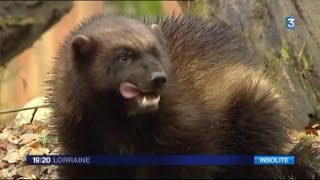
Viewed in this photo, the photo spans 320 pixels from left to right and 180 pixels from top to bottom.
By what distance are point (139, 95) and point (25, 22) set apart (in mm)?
4956

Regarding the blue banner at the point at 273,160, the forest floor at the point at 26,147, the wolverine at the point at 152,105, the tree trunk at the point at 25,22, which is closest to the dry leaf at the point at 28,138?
the forest floor at the point at 26,147

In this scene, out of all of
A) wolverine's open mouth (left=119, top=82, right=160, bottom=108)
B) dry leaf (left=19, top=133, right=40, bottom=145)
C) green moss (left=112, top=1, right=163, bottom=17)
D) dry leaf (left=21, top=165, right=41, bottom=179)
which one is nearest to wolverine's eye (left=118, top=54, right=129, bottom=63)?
wolverine's open mouth (left=119, top=82, right=160, bottom=108)

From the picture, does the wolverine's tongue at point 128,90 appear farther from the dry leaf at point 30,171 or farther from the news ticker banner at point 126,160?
the dry leaf at point 30,171

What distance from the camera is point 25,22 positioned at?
27.4 ft

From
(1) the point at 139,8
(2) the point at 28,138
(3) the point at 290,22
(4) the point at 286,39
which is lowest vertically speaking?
(2) the point at 28,138

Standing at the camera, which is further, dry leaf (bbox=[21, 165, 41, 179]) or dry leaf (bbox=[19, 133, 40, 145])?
dry leaf (bbox=[19, 133, 40, 145])

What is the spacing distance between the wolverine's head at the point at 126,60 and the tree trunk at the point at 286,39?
159 cm

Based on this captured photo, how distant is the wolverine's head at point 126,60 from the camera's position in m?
3.59

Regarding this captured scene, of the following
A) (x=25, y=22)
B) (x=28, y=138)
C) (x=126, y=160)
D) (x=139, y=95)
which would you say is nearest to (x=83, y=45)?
(x=139, y=95)

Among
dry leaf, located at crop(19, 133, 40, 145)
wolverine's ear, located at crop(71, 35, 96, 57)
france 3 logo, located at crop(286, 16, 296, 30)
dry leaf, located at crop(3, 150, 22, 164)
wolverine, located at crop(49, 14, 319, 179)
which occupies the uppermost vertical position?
france 3 logo, located at crop(286, 16, 296, 30)

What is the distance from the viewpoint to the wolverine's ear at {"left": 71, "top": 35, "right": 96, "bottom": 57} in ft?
12.6

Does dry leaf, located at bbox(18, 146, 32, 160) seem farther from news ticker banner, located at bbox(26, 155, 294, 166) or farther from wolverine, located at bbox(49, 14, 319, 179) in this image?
news ticker banner, located at bbox(26, 155, 294, 166)

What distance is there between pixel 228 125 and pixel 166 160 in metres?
0.70

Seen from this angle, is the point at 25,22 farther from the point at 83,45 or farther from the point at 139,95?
the point at 139,95
